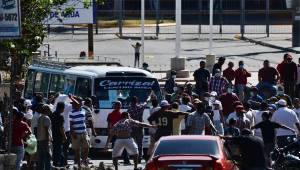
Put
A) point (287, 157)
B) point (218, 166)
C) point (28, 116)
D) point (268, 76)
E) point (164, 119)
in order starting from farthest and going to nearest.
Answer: point (268, 76) → point (28, 116) → point (164, 119) → point (287, 157) → point (218, 166)

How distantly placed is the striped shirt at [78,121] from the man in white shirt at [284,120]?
441 cm

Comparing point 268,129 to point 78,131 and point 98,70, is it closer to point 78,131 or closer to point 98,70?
point 78,131

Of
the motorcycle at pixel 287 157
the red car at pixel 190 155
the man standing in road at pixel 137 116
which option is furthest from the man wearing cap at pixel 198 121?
the red car at pixel 190 155

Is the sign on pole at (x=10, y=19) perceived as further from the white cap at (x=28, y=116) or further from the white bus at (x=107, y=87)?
the white bus at (x=107, y=87)

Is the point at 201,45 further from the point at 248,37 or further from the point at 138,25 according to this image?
the point at 138,25

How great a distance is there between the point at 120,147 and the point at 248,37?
A: 146 ft

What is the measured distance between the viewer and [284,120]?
2388cm

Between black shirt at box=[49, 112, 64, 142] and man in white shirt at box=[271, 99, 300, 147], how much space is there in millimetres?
4928

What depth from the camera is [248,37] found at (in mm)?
67000

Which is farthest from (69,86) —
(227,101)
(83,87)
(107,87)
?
(227,101)

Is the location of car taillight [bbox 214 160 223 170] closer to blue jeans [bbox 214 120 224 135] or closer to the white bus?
blue jeans [bbox 214 120 224 135]

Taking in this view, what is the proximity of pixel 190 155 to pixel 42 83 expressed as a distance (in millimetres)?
14933

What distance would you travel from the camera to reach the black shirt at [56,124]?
22.9 meters

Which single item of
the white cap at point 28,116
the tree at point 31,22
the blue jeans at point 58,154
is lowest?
the blue jeans at point 58,154
